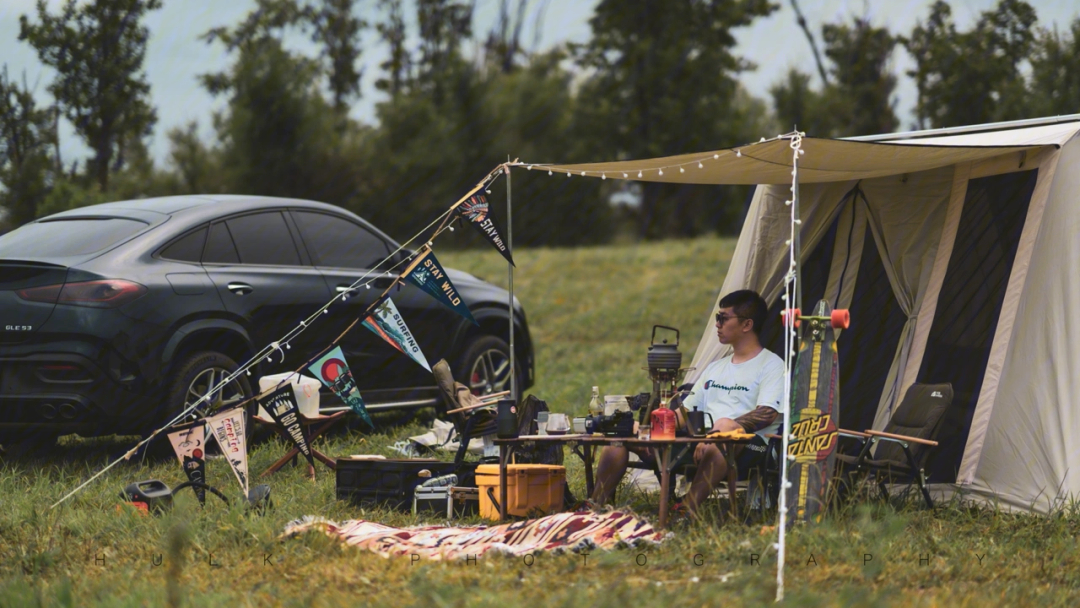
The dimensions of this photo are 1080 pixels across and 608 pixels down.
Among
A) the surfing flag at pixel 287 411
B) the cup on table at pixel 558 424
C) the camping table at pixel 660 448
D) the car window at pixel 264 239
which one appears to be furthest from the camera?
the car window at pixel 264 239

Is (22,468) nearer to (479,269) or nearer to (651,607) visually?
(651,607)

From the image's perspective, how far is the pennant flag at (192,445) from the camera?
5633mm

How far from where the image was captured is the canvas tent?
5543 mm

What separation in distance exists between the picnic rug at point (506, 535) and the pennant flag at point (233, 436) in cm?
84

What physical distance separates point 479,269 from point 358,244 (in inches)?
398

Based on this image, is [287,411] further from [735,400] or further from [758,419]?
[758,419]

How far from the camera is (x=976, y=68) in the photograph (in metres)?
27.4

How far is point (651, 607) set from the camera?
3730 mm

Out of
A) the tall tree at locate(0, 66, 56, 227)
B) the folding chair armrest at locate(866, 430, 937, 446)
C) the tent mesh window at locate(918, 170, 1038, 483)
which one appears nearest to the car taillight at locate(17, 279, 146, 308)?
the folding chair armrest at locate(866, 430, 937, 446)

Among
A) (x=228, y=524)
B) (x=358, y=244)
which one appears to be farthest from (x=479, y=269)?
(x=228, y=524)

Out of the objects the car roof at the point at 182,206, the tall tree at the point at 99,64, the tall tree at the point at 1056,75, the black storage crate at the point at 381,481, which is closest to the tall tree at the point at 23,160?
the tall tree at the point at 99,64

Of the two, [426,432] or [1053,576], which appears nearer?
[1053,576]

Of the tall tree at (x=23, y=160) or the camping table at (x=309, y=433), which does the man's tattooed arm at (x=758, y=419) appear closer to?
the camping table at (x=309, y=433)

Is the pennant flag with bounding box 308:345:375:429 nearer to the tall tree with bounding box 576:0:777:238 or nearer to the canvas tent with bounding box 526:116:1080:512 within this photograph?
the canvas tent with bounding box 526:116:1080:512
